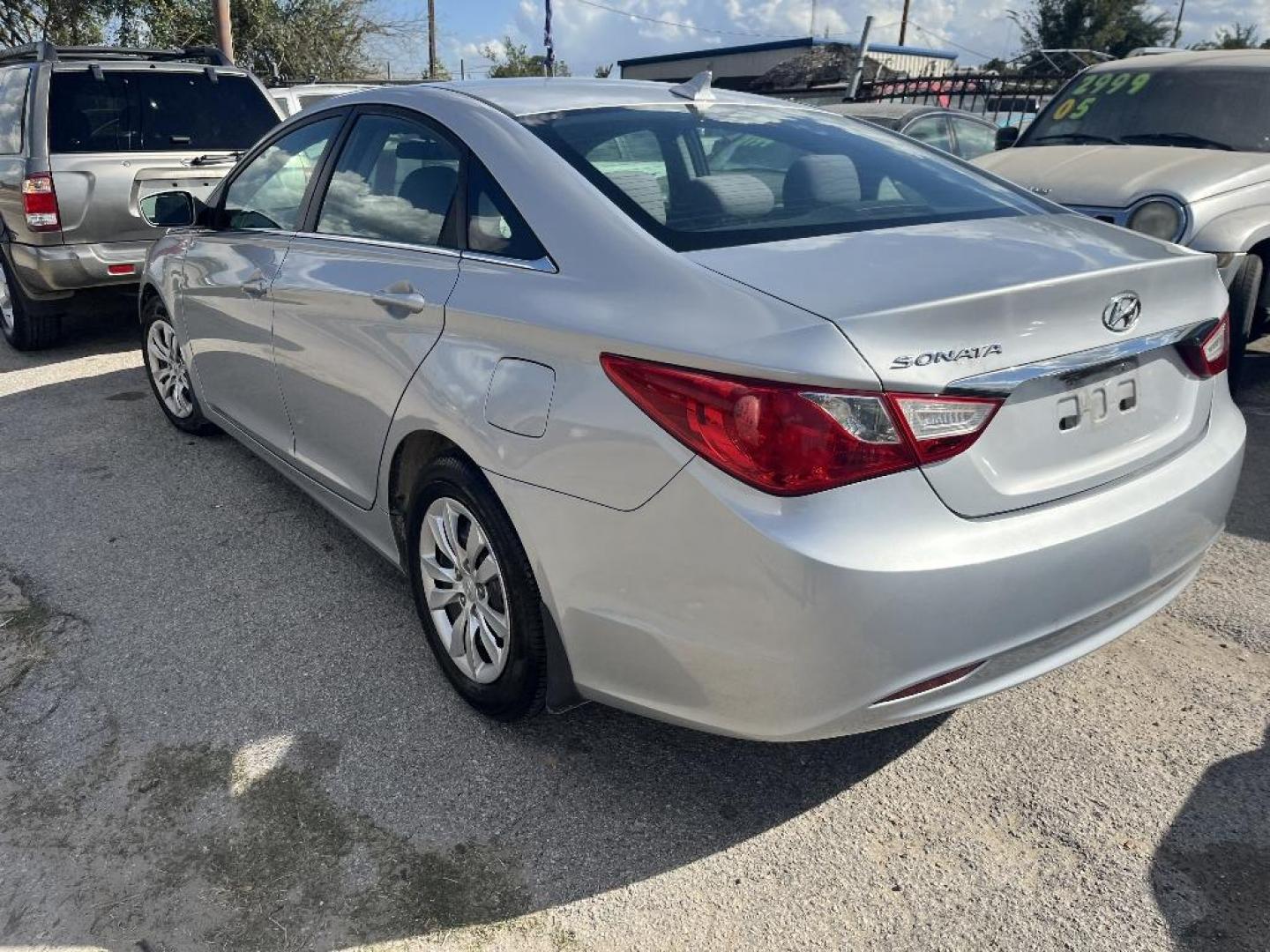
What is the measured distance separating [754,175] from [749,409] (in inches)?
43.0

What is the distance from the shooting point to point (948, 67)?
38.6 m

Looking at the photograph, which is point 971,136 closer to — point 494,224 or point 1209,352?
point 1209,352

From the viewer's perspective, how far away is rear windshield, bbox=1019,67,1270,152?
5684mm

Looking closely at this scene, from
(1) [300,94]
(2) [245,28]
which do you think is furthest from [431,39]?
(1) [300,94]

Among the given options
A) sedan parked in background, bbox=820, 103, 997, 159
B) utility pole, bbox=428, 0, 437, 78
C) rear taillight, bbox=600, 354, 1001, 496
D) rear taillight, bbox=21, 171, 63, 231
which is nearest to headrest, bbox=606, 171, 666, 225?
rear taillight, bbox=600, 354, 1001, 496

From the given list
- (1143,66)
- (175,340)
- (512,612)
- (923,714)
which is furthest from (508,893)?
(1143,66)

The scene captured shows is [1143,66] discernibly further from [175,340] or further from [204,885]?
[204,885]

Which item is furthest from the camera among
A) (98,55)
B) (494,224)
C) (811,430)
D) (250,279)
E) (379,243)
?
(98,55)

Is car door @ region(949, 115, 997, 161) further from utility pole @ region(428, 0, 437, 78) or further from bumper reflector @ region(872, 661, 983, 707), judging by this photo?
utility pole @ region(428, 0, 437, 78)

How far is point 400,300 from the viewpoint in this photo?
269 centimetres

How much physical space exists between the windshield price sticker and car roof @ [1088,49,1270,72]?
0.06 m

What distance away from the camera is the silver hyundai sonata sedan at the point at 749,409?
6.04ft

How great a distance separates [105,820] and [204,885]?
1.28ft

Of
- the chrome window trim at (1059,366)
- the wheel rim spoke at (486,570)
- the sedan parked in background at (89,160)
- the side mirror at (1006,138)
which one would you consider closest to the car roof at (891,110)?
the side mirror at (1006,138)
